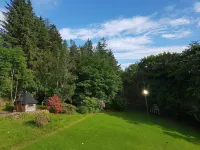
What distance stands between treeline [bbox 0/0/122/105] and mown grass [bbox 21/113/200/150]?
9.94m

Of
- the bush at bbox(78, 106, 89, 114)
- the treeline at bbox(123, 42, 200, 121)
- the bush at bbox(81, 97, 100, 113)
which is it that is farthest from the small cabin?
the treeline at bbox(123, 42, 200, 121)

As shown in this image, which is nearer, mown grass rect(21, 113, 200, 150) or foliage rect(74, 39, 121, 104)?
mown grass rect(21, 113, 200, 150)

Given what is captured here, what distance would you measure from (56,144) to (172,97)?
20.7 m

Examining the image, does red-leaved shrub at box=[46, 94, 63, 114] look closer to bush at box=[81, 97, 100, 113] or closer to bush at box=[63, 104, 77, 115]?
bush at box=[63, 104, 77, 115]

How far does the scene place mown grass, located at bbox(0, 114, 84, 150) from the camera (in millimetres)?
15023

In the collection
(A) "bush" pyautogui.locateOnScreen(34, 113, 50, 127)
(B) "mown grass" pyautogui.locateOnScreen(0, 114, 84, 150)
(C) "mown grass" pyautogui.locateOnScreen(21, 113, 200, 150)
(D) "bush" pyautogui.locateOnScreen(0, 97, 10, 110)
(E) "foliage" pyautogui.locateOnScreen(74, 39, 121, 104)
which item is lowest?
(C) "mown grass" pyautogui.locateOnScreen(21, 113, 200, 150)

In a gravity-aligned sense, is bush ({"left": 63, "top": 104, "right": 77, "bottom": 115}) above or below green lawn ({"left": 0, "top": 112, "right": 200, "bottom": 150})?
above

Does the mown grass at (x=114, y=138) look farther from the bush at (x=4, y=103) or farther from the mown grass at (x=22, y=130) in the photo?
the bush at (x=4, y=103)

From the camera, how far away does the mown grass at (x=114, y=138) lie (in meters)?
15.5

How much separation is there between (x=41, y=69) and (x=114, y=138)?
20047mm

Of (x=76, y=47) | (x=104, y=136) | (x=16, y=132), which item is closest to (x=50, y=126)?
(x=16, y=132)

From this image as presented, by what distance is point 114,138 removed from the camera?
17.9 m

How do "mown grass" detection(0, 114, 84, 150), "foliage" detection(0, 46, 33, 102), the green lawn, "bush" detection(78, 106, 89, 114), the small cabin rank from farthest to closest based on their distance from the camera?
"bush" detection(78, 106, 89, 114), "foliage" detection(0, 46, 33, 102), the small cabin, the green lawn, "mown grass" detection(0, 114, 84, 150)

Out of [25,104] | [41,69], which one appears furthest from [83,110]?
[41,69]
